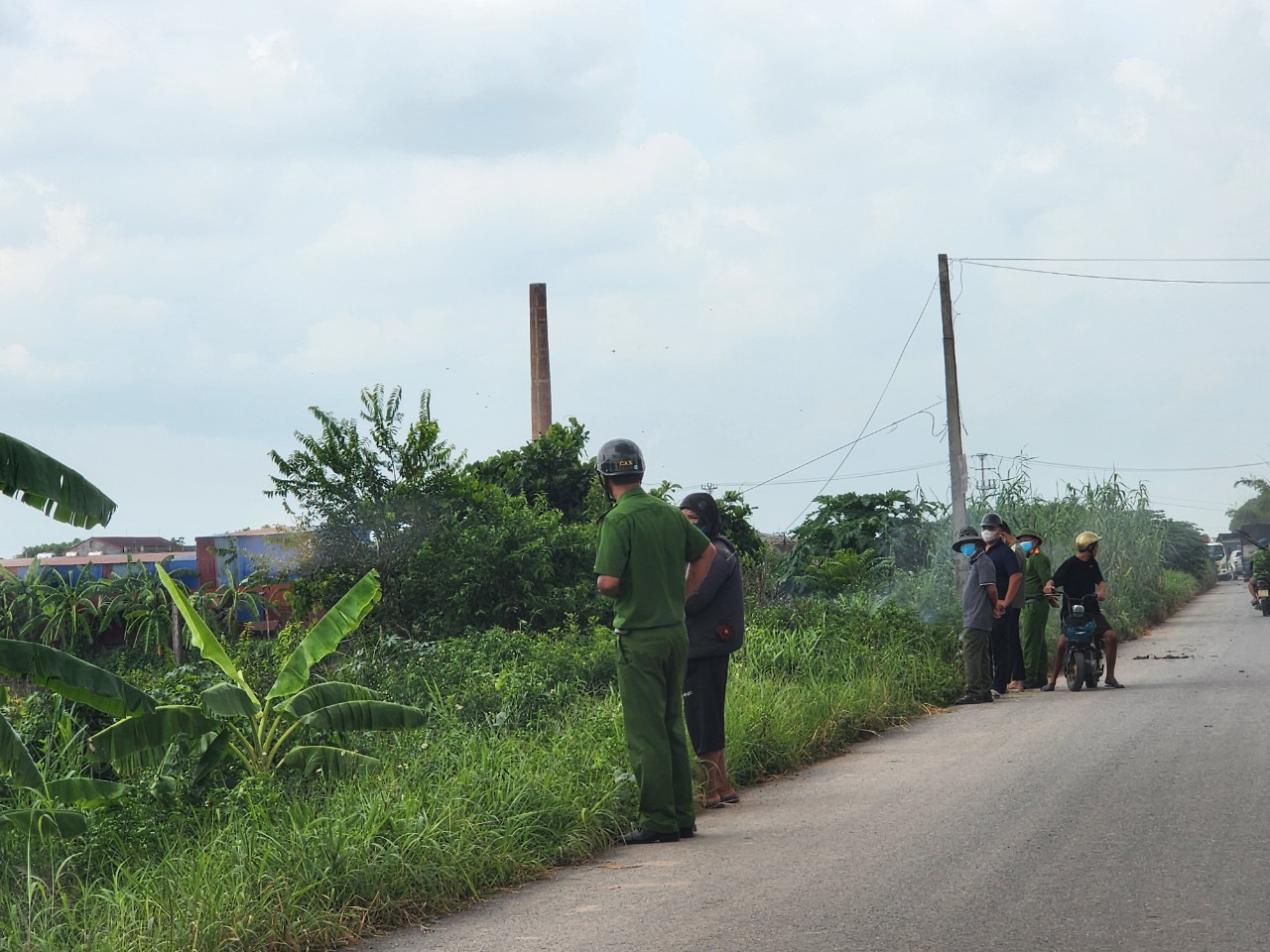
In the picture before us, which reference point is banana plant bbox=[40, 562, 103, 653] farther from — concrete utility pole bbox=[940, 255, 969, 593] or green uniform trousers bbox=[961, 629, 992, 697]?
green uniform trousers bbox=[961, 629, 992, 697]

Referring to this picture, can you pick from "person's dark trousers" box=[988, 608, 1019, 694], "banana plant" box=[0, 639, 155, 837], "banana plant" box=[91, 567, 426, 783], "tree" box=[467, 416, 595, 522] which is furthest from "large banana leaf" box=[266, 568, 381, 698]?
"tree" box=[467, 416, 595, 522]

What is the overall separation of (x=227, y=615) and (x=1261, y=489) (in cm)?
10459

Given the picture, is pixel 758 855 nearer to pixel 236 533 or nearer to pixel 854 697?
pixel 854 697

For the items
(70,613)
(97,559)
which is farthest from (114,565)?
(70,613)

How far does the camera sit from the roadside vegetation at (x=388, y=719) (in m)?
6.21

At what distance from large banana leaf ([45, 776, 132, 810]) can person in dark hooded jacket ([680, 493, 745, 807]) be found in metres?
4.03

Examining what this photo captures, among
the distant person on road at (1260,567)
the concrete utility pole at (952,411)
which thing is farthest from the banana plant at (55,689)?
the distant person on road at (1260,567)

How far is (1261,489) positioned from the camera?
115 m

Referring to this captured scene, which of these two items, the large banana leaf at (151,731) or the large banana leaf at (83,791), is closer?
the large banana leaf at (83,791)

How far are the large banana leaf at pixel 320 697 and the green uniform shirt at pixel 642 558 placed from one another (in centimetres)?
439

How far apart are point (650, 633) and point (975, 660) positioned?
8.00 m

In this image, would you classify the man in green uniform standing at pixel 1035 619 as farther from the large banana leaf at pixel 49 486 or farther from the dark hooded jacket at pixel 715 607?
the large banana leaf at pixel 49 486

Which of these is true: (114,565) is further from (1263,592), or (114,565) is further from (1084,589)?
(1084,589)

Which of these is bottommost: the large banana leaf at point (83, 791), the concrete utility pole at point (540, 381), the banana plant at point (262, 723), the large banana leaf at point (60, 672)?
the large banana leaf at point (83, 791)
